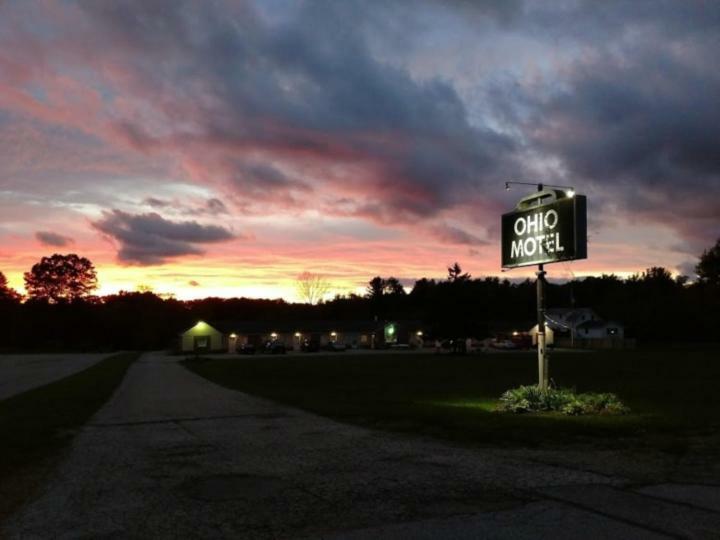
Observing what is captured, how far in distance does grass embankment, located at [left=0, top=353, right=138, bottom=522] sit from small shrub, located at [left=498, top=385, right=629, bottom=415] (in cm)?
1026

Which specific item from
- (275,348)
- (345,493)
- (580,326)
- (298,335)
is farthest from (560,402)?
(580,326)

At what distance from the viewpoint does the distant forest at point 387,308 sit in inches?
2894

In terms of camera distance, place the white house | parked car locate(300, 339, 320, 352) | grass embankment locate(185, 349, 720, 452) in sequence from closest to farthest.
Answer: grass embankment locate(185, 349, 720, 452) → parked car locate(300, 339, 320, 352) → the white house

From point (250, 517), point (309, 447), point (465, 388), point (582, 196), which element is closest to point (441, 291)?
point (465, 388)

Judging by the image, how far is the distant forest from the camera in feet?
241

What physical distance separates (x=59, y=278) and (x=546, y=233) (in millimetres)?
140347

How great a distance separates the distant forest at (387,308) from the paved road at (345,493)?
193ft

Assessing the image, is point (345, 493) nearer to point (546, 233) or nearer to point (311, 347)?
point (546, 233)

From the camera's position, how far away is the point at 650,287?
134375 mm

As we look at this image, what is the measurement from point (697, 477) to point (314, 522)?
5.23 meters

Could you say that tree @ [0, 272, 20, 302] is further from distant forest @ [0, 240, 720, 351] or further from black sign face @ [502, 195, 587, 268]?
black sign face @ [502, 195, 587, 268]

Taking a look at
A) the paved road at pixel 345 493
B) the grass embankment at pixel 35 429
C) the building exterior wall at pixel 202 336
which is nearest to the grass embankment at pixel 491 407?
the paved road at pixel 345 493

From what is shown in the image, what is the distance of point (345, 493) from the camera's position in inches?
301

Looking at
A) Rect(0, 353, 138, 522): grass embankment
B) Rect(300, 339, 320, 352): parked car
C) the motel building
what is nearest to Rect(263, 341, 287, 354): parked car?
the motel building
